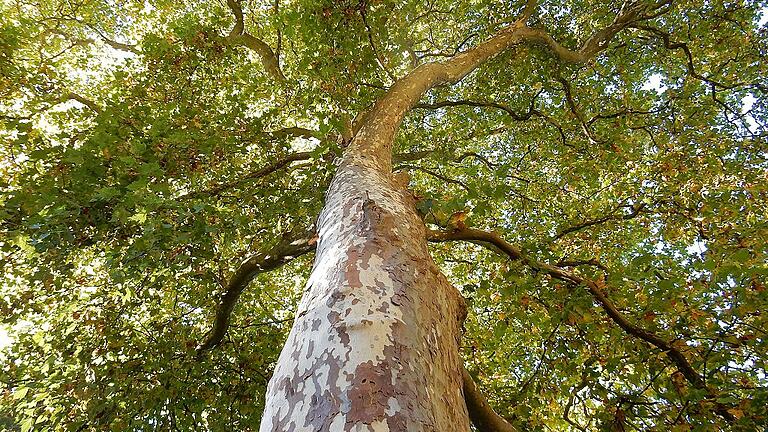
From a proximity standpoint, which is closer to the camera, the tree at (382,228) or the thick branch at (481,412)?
the tree at (382,228)

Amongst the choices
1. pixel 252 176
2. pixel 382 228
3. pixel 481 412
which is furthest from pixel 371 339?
pixel 252 176

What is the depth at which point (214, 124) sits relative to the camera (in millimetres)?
4844

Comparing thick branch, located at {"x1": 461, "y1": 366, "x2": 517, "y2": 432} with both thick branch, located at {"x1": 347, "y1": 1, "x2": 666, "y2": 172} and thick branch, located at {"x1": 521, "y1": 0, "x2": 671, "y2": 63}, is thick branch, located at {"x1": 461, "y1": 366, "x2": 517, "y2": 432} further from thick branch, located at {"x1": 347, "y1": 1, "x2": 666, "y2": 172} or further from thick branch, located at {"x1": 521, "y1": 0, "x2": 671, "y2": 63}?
thick branch, located at {"x1": 521, "y1": 0, "x2": 671, "y2": 63}

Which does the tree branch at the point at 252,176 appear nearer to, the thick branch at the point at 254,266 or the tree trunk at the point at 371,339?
the thick branch at the point at 254,266

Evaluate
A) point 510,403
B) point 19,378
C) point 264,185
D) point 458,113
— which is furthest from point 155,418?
point 458,113

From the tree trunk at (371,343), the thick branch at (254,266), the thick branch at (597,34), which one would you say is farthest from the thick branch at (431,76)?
the tree trunk at (371,343)

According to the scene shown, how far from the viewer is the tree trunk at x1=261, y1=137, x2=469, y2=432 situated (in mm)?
1051

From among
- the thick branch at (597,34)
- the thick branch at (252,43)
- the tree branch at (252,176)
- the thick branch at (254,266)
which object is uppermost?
the thick branch at (597,34)

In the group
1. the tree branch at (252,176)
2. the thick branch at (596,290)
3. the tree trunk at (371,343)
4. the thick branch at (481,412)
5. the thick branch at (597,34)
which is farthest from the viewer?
the thick branch at (597,34)

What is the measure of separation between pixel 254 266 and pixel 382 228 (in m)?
2.73

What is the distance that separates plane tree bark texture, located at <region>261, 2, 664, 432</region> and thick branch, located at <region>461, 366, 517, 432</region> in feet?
3.23

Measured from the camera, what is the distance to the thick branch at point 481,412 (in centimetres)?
275

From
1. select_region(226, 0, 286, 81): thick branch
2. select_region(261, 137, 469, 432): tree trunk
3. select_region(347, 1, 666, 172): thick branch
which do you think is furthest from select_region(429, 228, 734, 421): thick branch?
select_region(226, 0, 286, 81): thick branch

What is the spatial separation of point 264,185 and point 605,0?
722 centimetres
